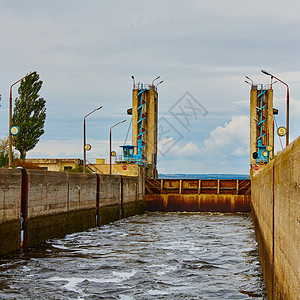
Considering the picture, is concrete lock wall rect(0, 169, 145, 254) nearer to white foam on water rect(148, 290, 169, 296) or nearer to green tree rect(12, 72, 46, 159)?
white foam on water rect(148, 290, 169, 296)

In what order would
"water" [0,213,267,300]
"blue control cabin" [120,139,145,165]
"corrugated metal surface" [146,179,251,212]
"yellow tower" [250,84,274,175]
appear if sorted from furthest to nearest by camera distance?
1. "yellow tower" [250,84,274,175]
2. "blue control cabin" [120,139,145,165]
3. "corrugated metal surface" [146,179,251,212]
4. "water" [0,213,267,300]

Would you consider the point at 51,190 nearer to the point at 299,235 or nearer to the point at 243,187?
the point at 299,235

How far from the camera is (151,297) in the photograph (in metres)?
10.1

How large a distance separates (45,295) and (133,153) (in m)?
39.3

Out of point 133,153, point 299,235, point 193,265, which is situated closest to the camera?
point 299,235

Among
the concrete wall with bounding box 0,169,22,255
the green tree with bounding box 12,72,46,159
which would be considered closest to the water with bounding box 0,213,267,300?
the concrete wall with bounding box 0,169,22,255

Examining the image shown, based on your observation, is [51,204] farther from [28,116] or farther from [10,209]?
[28,116]

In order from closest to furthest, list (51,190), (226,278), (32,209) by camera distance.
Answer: (226,278)
(32,209)
(51,190)

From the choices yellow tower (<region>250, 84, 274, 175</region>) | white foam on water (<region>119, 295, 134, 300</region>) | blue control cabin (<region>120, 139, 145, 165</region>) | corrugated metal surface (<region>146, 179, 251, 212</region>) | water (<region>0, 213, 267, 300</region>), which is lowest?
water (<region>0, 213, 267, 300</region>)

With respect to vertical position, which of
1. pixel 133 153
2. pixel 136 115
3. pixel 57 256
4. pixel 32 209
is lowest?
pixel 57 256

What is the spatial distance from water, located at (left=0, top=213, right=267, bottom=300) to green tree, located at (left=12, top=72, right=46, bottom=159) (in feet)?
109

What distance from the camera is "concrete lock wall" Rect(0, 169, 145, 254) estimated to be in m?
15.9

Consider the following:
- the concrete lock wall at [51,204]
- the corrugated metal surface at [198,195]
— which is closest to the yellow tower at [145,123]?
the corrugated metal surface at [198,195]

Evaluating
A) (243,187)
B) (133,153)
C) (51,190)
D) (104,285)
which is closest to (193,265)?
(104,285)
